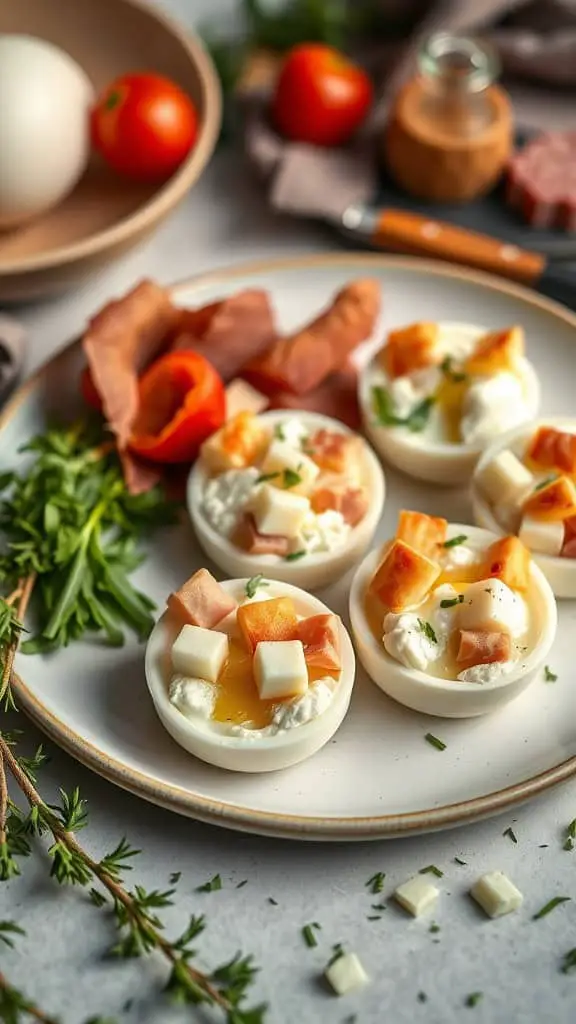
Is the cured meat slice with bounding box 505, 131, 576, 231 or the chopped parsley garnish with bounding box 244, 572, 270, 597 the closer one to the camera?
the chopped parsley garnish with bounding box 244, 572, 270, 597

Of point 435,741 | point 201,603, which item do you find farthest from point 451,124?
point 435,741

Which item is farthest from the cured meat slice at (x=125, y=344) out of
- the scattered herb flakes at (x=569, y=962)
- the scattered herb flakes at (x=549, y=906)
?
the scattered herb flakes at (x=569, y=962)

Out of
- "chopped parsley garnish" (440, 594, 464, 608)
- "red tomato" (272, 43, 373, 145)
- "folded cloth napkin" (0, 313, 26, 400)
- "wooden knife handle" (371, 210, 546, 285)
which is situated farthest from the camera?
"red tomato" (272, 43, 373, 145)

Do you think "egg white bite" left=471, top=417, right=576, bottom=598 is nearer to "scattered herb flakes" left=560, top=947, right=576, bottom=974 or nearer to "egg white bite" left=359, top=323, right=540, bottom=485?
"egg white bite" left=359, top=323, right=540, bottom=485

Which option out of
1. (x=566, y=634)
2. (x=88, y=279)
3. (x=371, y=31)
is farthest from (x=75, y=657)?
(x=371, y=31)

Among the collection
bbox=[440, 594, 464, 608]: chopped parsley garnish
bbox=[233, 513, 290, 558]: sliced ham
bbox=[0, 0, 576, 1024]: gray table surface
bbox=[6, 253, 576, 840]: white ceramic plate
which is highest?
bbox=[440, 594, 464, 608]: chopped parsley garnish

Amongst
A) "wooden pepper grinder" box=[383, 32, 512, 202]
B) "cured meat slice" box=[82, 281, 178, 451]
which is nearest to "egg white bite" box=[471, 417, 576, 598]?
"cured meat slice" box=[82, 281, 178, 451]

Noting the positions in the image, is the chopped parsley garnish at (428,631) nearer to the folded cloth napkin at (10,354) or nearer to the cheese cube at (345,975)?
the cheese cube at (345,975)

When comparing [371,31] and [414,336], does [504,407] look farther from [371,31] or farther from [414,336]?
[371,31]
